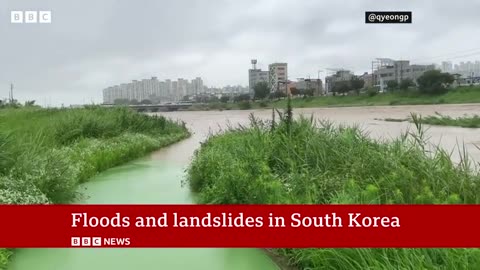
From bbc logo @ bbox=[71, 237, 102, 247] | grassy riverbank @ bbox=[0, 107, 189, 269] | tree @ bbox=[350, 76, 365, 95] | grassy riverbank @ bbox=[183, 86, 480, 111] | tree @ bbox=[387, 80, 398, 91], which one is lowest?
bbc logo @ bbox=[71, 237, 102, 247]

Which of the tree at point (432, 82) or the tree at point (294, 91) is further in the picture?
the tree at point (432, 82)

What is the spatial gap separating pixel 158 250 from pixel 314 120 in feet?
12.2

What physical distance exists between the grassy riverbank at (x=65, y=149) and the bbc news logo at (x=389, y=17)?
9.29 feet

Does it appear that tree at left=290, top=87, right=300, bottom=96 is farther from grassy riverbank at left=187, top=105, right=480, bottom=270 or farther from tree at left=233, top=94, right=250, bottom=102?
tree at left=233, top=94, right=250, bottom=102

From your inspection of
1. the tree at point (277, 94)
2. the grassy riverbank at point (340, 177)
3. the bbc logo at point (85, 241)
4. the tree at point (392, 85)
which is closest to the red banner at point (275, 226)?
the bbc logo at point (85, 241)

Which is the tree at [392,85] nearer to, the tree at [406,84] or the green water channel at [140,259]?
the tree at [406,84]

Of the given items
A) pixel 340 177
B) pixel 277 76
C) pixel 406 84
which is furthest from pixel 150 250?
pixel 406 84

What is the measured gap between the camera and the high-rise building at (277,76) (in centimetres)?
522

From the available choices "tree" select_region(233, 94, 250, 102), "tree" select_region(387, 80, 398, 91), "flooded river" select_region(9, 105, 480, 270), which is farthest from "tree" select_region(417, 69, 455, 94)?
"tree" select_region(233, 94, 250, 102)

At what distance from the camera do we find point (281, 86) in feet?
19.9

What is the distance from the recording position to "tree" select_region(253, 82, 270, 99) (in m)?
6.12

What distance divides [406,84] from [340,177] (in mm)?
5486

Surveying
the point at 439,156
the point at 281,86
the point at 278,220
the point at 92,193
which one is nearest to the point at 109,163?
the point at 92,193

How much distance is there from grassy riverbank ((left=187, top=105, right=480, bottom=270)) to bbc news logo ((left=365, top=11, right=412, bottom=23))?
1.11 meters
